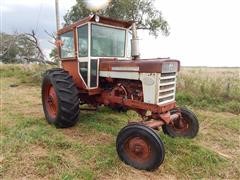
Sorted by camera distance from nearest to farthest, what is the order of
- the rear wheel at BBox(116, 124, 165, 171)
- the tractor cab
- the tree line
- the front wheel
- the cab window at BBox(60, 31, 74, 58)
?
the rear wheel at BBox(116, 124, 165, 171) < the front wheel < the tractor cab < the cab window at BBox(60, 31, 74, 58) < the tree line

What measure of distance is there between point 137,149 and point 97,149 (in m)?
0.85

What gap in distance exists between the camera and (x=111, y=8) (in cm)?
1967

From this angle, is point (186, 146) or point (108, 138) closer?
point (186, 146)

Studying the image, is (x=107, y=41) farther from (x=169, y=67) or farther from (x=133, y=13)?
(x=133, y=13)

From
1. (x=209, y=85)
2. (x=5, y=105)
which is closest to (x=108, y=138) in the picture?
(x=5, y=105)

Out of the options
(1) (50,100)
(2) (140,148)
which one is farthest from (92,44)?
(2) (140,148)

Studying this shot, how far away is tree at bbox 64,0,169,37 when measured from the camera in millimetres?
19484

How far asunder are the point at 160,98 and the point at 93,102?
6.70ft

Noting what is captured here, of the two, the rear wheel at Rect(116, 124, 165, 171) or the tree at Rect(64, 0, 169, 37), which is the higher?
the tree at Rect(64, 0, 169, 37)

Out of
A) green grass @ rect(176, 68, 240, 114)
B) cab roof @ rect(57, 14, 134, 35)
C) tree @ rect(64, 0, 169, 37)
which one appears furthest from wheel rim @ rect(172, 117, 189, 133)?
tree @ rect(64, 0, 169, 37)

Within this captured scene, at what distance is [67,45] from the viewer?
21.4 ft

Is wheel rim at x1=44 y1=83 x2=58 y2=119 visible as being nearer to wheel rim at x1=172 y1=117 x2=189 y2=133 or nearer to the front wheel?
the front wheel

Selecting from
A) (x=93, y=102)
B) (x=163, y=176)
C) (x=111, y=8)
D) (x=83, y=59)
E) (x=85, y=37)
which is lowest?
(x=163, y=176)

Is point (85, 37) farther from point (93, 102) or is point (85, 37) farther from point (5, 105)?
point (5, 105)
